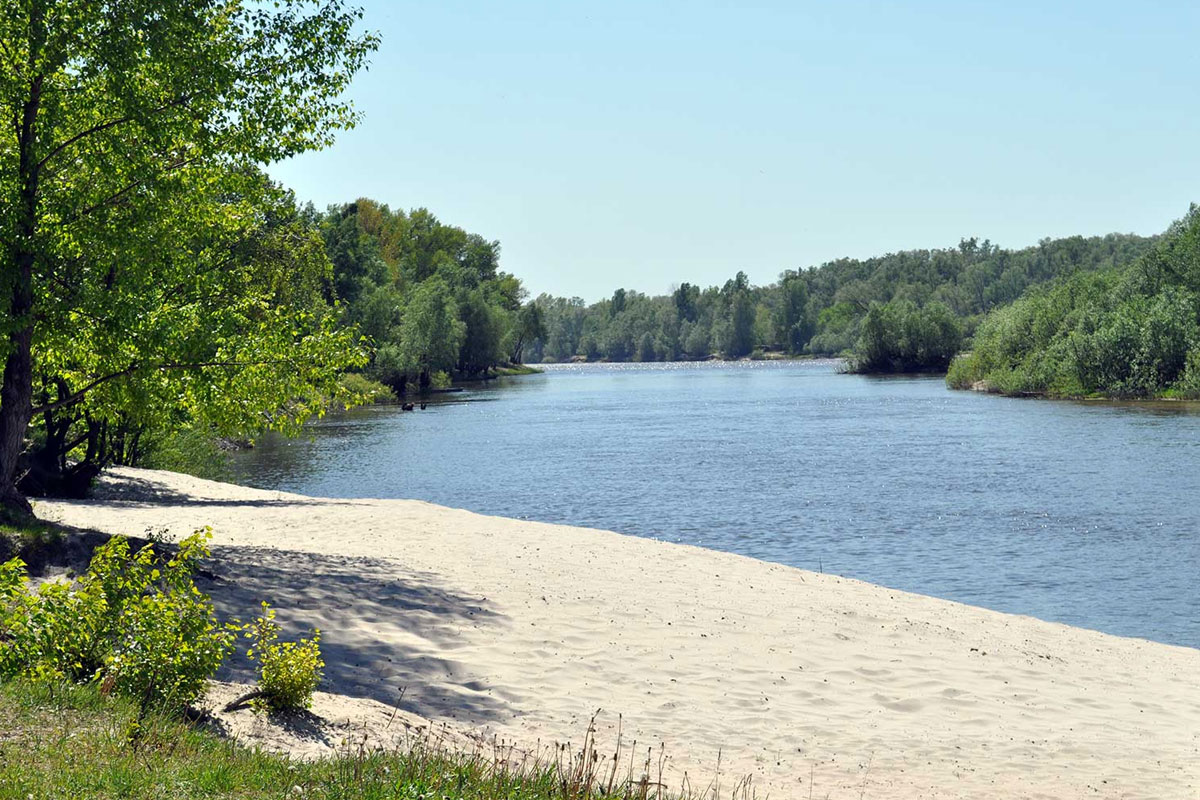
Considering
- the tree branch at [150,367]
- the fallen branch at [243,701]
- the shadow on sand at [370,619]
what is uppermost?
the tree branch at [150,367]

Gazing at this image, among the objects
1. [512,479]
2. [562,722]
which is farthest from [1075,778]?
[512,479]

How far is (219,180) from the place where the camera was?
653 inches

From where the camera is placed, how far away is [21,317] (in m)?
13.8

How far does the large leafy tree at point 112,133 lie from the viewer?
14.3m

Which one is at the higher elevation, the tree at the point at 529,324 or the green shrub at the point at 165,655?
the tree at the point at 529,324

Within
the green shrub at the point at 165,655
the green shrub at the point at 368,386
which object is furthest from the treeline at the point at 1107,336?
the green shrub at the point at 165,655

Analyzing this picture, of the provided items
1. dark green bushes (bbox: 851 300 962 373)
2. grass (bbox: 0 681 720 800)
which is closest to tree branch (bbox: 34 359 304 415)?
grass (bbox: 0 681 720 800)

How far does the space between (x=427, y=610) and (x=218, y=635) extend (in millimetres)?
5694

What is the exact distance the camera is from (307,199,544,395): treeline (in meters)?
94.4

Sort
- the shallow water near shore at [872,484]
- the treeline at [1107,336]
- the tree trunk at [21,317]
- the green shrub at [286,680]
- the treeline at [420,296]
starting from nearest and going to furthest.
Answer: the green shrub at [286,680], the tree trunk at [21,317], the shallow water near shore at [872,484], the treeline at [1107,336], the treeline at [420,296]

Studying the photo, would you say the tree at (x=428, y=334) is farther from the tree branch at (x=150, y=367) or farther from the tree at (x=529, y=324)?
the tree branch at (x=150, y=367)

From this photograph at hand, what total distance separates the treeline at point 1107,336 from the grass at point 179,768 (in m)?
74.3

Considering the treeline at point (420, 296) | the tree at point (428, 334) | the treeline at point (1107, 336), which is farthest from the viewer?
the tree at point (428, 334)

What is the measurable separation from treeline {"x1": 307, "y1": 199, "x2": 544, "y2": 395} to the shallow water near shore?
14.2 meters
